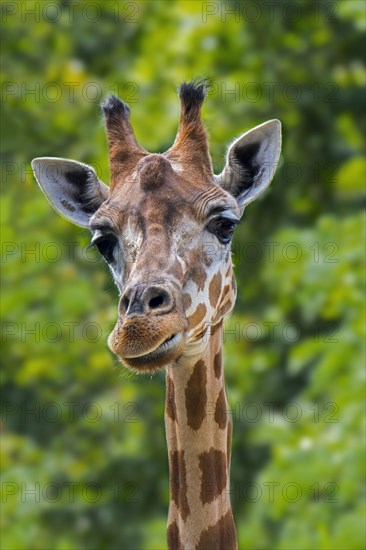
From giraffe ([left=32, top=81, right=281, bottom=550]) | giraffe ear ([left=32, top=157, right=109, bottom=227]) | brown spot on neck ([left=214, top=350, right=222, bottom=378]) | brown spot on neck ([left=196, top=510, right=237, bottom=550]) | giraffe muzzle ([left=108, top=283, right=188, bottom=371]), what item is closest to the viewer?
giraffe muzzle ([left=108, top=283, right=188, bottom=371])

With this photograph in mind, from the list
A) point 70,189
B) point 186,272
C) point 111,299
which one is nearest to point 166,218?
point 186,272

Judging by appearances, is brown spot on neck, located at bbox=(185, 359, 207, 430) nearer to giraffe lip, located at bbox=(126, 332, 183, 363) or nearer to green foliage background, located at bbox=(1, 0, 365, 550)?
giraffe lip, located at bbox=(126, 332, 183, 363)

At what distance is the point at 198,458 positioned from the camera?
587cm

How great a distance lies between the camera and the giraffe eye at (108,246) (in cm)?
581

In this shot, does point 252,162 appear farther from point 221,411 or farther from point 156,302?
point 156,302

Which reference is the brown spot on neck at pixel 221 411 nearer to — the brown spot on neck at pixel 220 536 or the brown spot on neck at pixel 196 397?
the brown spot on neck at pixel 196 397

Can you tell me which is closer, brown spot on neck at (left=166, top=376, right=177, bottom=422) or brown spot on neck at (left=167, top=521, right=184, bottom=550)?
brown spot on neck at (left=167, top=521, right=184, bottom=550)

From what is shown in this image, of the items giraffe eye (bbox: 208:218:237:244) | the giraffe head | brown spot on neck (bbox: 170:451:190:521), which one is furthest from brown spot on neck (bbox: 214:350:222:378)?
giraffe eye (bbox: 208:218:237:244)

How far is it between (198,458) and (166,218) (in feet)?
3.66

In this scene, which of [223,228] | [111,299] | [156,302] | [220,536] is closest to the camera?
[156,302]

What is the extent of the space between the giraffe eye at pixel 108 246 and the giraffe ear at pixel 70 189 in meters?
0.71

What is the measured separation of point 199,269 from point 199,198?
34cm

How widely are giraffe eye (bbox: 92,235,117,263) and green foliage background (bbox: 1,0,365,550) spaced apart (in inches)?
250

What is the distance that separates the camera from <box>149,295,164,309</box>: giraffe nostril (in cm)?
515
